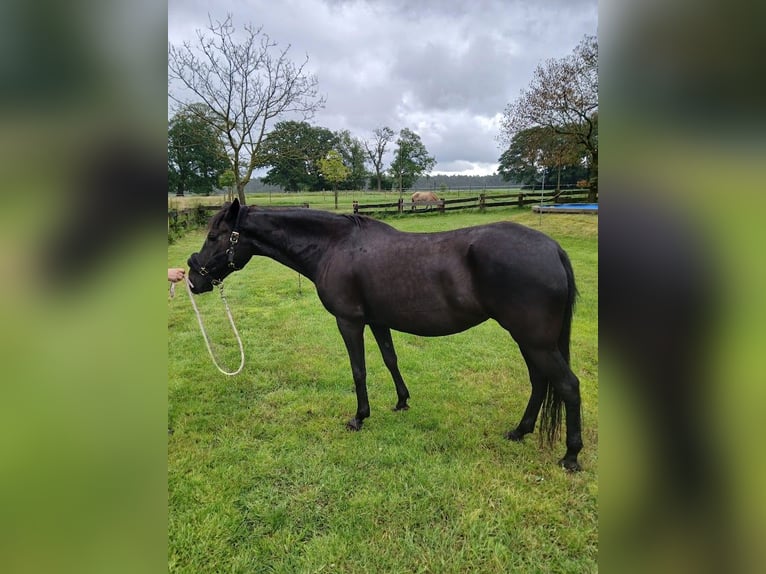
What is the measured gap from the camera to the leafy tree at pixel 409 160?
26.0 m

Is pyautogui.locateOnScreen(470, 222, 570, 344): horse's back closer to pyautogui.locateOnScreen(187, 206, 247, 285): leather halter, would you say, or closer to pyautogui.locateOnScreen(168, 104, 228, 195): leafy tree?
pyautogui.locateOnScreen(187, 206, 247, 285): leather halter

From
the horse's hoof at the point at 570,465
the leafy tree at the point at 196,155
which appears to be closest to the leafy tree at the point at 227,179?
the leafy tree at the point at 196,155

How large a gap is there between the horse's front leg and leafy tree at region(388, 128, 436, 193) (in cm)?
2366

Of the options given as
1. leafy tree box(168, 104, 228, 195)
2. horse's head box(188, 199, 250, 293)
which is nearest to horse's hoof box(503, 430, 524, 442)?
horse's head box(188, 199, 250, 293)

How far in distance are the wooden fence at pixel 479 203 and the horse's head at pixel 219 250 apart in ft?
40.6

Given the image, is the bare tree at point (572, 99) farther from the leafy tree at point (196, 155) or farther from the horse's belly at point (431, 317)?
the leafy tree at point (196, 155)

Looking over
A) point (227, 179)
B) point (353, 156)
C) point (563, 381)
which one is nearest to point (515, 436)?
point (563, 381)

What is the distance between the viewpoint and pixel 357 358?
10.2ft
